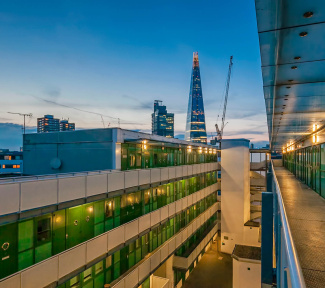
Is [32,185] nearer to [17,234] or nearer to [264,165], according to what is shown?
[17,234]

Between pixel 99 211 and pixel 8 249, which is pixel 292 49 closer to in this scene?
pixel 8 249

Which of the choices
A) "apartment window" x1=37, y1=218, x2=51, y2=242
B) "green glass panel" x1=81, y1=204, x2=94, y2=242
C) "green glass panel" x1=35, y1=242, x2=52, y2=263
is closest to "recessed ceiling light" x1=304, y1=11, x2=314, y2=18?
"apartment window" x1=37, y1=218, x2=51, y2=242

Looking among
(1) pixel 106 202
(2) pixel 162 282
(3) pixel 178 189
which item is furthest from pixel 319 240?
(3) pixel 178 189

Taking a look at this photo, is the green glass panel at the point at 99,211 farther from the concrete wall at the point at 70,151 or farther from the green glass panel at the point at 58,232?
the concrete wall at the point at 70,151

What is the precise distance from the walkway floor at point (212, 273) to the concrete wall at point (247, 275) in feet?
5.68

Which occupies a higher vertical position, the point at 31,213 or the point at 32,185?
the point at 32,185

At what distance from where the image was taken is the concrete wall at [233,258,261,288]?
2475 centimetres

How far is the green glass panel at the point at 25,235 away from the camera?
945cm

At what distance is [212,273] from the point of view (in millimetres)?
28953

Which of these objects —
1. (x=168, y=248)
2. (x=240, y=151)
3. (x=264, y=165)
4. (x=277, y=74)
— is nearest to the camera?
(x=277, y=74)

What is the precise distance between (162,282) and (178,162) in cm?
1111

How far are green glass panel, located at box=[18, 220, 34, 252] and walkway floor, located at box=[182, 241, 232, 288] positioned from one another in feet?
71.1

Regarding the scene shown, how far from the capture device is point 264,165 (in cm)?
4109

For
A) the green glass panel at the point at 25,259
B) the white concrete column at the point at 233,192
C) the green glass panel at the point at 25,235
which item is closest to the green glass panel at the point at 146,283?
the green glass panel at the point at 25,259
